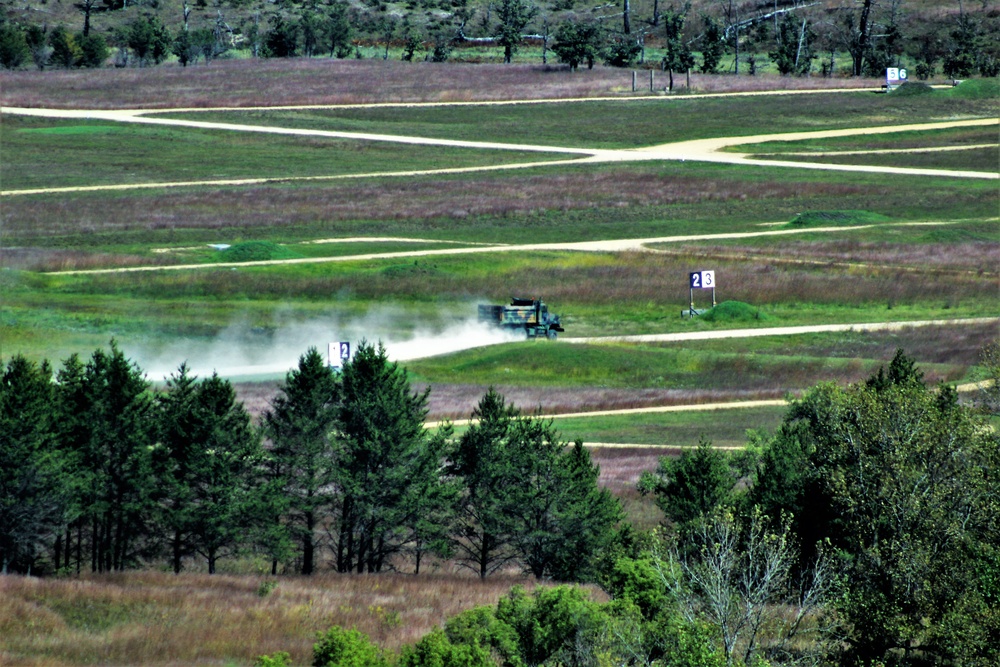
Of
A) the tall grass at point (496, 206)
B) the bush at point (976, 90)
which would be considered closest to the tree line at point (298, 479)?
the tall grass at point (496, 206)

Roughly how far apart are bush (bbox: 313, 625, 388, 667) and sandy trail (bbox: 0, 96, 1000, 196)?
308ft

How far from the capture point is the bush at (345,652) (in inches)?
899

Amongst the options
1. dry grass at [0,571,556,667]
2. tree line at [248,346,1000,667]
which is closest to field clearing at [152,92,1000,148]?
dry grass at [0,571,556,667]

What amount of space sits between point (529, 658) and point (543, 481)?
1181cm

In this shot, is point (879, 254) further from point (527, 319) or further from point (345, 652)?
point (345, 652)

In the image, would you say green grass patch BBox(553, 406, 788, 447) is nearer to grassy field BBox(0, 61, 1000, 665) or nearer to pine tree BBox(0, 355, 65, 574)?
grassy field BBox(0, 61, 1000, 665)

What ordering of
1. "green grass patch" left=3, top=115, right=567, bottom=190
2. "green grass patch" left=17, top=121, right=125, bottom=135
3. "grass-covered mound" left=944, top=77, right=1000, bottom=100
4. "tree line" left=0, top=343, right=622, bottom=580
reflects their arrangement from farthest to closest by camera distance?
"grass-covered mound" left=944, top=77, right=1000, bottom=100, "green grass patch" left=17, top=121, right=125, bottom=135, "green grass patch" left=3, top=115, right=567, bottom=190, "tree line" left=0, top=343, right=622, bottom=580

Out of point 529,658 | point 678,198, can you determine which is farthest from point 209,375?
point 678,198

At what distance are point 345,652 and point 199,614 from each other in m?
8.88

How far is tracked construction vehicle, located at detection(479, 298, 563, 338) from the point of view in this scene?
6969cm

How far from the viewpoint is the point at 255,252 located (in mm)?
84875

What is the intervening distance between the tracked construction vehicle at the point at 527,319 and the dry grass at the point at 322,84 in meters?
88.4

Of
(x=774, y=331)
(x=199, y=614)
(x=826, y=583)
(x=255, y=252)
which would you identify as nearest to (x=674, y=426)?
(x=774, y=331)

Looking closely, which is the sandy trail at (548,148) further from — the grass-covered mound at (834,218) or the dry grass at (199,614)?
the dry grass at (199,614)
